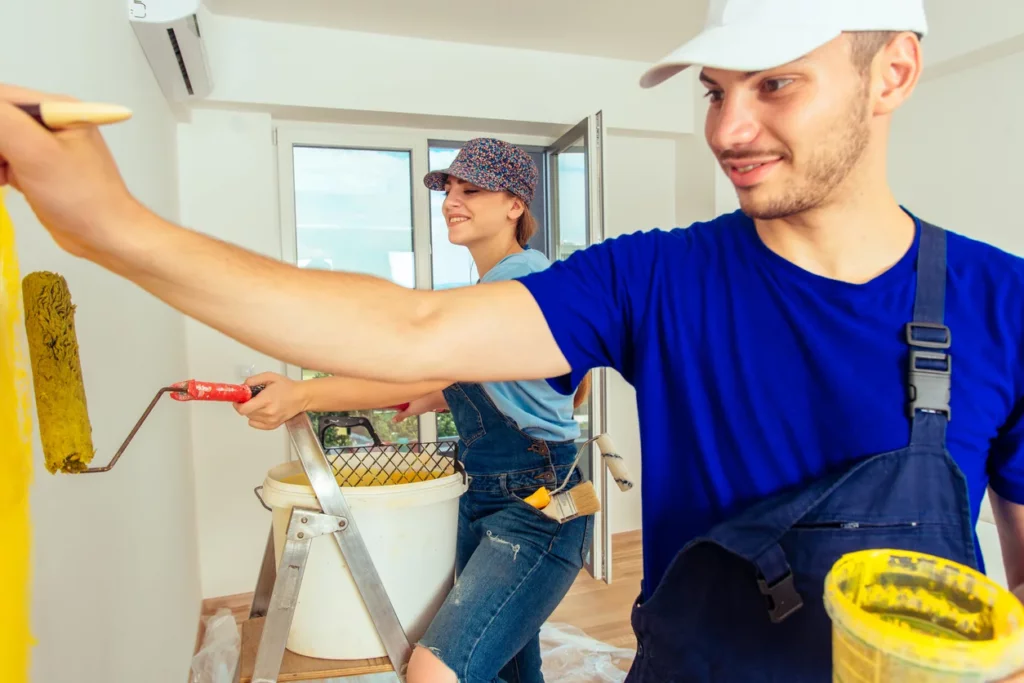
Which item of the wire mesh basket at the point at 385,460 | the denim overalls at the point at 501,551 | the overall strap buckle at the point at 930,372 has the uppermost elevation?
the overall strap buckle at the point at 930,372

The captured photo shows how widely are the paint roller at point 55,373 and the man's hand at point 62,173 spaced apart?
0.18 metres

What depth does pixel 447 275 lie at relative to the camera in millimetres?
3133

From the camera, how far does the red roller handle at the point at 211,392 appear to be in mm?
907

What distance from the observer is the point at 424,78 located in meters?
2.75

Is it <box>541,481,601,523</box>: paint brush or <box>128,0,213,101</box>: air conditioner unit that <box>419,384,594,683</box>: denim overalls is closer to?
<box>541,481,601,523</box>: paint brush

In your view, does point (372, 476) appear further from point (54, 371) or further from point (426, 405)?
point (54, 371)

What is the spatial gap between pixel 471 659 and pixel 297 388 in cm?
54

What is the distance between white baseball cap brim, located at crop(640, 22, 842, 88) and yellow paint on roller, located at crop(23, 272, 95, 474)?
0.69 meters

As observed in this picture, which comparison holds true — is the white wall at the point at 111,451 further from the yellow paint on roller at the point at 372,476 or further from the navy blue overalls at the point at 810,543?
the navy blue overalls at the point at 810,543

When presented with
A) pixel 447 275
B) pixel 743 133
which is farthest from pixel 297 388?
pixel 447 275

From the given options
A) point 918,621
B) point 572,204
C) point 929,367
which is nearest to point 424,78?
point 572,204

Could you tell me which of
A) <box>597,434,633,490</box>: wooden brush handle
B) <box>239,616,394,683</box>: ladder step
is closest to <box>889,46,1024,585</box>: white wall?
<box>597,434,633,490</box>: wooden brush handle

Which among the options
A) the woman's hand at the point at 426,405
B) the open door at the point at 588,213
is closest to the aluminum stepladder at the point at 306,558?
the woman's hand at the point at 426,405

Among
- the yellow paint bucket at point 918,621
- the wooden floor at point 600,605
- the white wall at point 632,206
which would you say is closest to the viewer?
the yellow paint bucket at point 918,621
